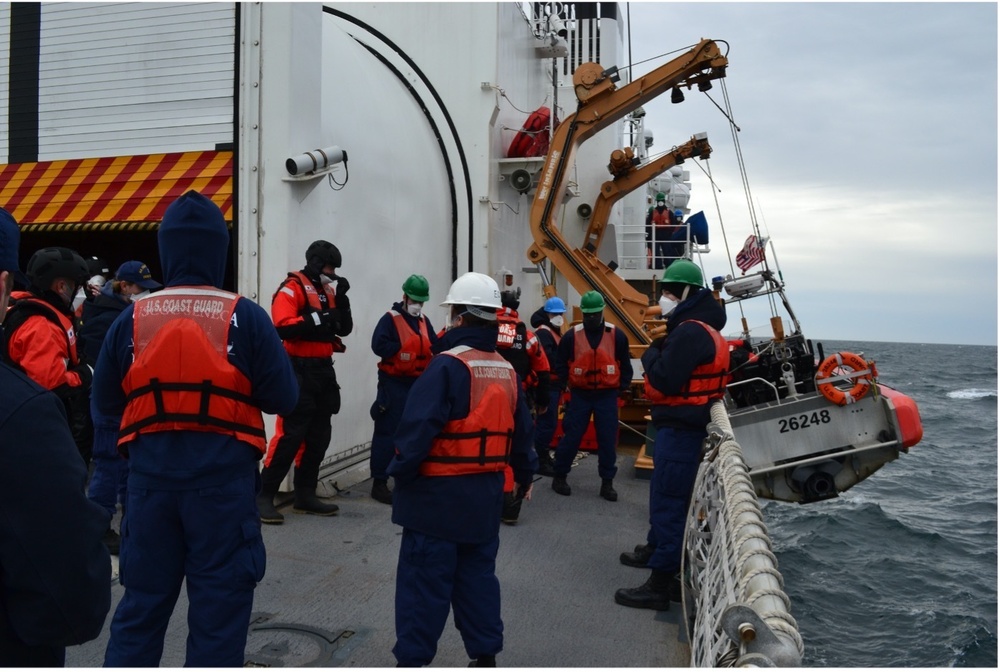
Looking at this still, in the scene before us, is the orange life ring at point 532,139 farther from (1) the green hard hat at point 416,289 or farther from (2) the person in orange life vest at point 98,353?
(2) the person in orange life vest at point 98,353

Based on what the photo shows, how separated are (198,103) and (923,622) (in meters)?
9.50

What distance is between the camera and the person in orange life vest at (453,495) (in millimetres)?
3074

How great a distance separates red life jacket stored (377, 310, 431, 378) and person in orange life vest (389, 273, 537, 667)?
252 cm

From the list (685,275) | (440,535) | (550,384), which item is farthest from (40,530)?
(550,384)

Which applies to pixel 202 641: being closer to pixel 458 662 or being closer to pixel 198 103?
pixel 458 662

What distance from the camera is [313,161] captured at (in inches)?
221

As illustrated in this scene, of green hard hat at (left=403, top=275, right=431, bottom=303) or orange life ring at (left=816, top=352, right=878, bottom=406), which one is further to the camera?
orange life ring at (left=816, top=352, right=878, bottom=406)

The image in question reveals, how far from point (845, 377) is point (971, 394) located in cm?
4446

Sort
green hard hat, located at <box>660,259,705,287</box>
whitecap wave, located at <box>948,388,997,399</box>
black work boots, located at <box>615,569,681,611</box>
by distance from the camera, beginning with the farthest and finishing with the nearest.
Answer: whitecap wave, located at <box>948,388,997,399</box>
green hard hat, located at <box>660,259,705,287</box>
black work boots, located at <box>615,569,681,611</box>

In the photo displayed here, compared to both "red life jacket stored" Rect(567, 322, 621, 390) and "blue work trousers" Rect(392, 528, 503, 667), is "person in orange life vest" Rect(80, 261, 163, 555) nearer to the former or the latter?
"blue work trousers" Rect(392, 528, 503, 667)

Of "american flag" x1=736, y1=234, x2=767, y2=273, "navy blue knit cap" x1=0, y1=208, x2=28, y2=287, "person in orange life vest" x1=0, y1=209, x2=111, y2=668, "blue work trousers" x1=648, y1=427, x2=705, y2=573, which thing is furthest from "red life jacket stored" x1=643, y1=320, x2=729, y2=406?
"american flag" x1=736, y1=234, x2=767, y2=273

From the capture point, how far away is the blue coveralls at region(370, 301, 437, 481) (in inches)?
226

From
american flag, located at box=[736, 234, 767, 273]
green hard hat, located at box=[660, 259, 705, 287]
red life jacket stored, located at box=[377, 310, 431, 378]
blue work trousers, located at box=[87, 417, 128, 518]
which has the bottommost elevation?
blue work trousers, located at box=[87, 417, 128, 518]

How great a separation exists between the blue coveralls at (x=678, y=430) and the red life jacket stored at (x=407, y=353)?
6.64ft
